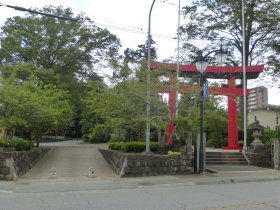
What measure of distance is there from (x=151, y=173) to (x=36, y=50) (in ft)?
78.6

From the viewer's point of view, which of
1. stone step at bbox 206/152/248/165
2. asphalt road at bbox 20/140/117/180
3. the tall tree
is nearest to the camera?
asphalt road at bbox 20/140/117/180

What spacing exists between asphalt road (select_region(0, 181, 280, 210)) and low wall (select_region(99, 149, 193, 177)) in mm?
3592

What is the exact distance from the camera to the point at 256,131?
83.0ft

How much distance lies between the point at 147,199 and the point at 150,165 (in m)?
6.90

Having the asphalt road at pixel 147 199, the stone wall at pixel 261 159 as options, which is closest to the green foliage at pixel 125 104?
the asphalt road at pixel 147 199

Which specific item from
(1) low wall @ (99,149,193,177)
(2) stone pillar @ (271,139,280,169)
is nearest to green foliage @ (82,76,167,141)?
(1) low wall @ (99,149,193,177)

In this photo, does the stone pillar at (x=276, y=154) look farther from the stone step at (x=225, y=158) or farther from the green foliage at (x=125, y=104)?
the green foliage at (x=125, y=104)

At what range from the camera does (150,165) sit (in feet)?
60.4

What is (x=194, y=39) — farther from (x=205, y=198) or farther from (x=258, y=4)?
(x=205, y=198)

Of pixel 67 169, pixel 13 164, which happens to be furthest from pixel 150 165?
pixel 13 164

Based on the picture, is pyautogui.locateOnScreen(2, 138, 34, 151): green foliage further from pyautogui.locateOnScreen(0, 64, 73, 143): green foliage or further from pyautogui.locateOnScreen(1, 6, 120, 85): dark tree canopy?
pyautogui.locateOnScreen(1, 6, 120, 85): dark tree canopy

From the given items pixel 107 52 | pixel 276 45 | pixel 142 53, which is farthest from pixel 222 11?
pixel 142 53

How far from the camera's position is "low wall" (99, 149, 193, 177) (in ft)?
59.1

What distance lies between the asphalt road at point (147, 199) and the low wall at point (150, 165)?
11.8 ft
